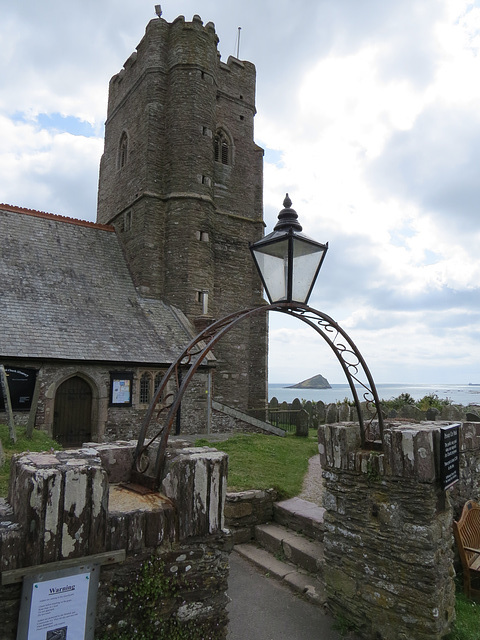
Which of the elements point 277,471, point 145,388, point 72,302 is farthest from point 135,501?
point 72,302

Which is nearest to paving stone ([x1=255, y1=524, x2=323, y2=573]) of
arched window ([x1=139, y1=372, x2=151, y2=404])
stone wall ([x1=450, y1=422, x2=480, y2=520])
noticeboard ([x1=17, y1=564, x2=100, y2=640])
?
stone wall ([x1=450, y1=422, x2=480, y2=520])

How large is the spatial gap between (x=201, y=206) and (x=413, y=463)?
16.9 meters

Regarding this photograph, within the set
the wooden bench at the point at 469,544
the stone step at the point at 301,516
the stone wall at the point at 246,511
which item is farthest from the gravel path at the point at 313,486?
the wooden bench at the point at 469,544

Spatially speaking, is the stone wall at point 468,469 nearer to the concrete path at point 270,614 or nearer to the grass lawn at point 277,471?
the grass lawn at point 277,471

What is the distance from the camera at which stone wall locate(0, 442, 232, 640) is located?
2.20 meters

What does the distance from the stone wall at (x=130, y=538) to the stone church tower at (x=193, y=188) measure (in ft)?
49.6

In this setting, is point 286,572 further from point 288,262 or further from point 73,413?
point 73,413

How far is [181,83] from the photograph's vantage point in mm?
19938

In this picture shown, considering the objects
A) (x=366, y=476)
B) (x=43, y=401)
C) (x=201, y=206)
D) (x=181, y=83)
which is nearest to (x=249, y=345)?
(x=201, y=206)

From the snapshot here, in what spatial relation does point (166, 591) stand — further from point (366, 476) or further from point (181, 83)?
point (181, 83)

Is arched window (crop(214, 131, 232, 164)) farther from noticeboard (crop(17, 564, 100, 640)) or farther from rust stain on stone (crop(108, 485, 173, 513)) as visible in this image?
noticeboard (crop(17, 564, 100, 640))

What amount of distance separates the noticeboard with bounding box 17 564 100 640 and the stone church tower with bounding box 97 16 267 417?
15597 mm

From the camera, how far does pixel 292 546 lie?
239 inches

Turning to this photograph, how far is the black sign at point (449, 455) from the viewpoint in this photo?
4371 millimetres
